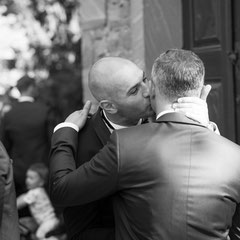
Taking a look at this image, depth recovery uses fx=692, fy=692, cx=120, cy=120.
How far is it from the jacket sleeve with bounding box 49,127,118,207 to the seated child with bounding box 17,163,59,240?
10.7 ft

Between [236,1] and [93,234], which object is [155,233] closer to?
[93,234]

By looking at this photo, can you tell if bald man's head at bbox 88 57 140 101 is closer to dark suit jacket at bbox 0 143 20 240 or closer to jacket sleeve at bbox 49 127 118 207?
jacket sleeve at bbox 49 127 118 207

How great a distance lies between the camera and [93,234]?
266 centimetres

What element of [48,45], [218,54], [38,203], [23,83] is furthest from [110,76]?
[48,45]

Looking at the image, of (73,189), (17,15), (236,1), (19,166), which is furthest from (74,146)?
(17,15)

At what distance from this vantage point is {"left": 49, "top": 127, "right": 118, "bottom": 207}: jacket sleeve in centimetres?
239

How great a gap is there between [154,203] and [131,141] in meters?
0.23

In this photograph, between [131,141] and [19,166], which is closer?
[131,141]

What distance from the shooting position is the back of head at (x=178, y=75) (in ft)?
7.95

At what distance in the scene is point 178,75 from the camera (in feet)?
7.93

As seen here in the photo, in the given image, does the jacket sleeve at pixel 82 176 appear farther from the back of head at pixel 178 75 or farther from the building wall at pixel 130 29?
the building wall at pixel 130 29

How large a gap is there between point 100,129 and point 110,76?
0.75 feet

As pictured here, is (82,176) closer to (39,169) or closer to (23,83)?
(39,169)

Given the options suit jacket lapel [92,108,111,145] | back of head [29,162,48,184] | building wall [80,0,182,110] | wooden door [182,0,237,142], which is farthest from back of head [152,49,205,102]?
back of head [29,162,48,184]
